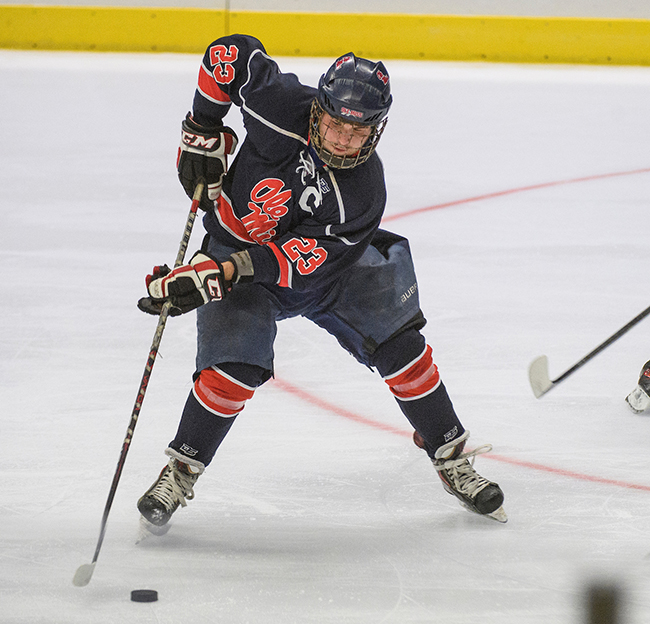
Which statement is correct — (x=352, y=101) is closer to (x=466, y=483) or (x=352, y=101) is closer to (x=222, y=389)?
(x=222, y=389)

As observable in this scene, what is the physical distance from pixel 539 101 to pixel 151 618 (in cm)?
560

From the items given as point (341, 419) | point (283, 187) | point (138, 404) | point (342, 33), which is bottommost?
point (342, 33)

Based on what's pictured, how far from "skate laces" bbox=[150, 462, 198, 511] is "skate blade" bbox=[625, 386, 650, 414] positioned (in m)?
1.37

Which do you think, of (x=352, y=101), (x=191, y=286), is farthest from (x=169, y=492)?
(x=352, y=101)

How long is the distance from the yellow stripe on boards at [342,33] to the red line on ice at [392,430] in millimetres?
5308

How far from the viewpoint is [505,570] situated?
6.73ft

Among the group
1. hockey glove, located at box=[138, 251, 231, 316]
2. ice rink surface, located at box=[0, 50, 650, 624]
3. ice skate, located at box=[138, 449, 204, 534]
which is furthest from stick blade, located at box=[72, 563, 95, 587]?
hockey glove, located at box=[138, 251, 231, 316]

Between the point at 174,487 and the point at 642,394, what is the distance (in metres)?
1.43

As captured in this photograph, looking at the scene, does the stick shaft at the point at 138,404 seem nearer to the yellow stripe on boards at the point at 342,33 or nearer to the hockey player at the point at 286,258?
the hockey player at the point at 286,258

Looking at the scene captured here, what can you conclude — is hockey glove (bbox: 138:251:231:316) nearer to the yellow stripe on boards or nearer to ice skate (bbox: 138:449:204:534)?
ice skate (bbox: 138:449:204:534)

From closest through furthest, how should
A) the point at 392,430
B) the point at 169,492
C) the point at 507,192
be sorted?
the point at 169,492 → the point at 392,430 → the point at 507,192

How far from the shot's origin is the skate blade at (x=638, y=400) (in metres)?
2.81

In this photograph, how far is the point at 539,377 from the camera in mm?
2439

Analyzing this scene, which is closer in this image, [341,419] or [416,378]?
[416,378]
